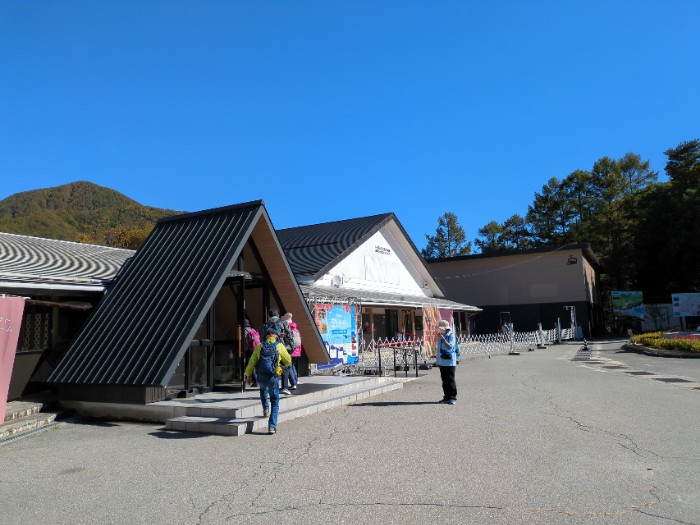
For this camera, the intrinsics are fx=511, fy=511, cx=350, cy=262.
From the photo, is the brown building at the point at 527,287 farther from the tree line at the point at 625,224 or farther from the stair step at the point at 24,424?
the stair step at the point at 24,424

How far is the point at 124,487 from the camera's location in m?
4.88

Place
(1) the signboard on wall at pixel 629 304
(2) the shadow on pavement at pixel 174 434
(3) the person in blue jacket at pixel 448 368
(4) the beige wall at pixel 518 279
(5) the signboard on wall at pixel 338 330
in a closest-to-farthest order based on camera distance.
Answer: (2) the shadow on pavement at pixel 174 434 < (3) the person in blue jacket at pixel 448 368 < (5) the signboard on wall at pixel 338 330 < (4) the beige wall at pixel 518 279 < (1) the signboard on wall at pixel 629 304

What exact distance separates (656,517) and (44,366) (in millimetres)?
10150

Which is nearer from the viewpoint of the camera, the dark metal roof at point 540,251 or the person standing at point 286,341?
the person standing at point 286,341

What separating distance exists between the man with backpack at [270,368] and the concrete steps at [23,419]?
10.8 feet

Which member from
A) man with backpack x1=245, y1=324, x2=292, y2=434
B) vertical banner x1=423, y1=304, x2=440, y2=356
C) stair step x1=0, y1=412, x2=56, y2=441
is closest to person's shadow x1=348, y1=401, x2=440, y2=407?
man with backpack x1=245, y1=324, x2=292, y2=434

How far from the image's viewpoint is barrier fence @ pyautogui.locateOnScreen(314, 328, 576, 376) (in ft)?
49.3

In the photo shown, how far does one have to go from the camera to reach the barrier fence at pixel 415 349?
15028mm

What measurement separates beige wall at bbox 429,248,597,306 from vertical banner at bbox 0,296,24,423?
110ft

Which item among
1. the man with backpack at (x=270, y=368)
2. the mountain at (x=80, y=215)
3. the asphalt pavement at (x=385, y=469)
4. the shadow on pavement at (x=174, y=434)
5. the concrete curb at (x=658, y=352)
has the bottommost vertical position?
the asphalt pavement at (x=385, y=469)

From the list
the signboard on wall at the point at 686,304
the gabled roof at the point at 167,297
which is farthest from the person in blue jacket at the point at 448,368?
the signboard on wall at the point at 686,304

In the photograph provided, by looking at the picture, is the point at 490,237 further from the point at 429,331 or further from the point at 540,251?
the point at 429,331

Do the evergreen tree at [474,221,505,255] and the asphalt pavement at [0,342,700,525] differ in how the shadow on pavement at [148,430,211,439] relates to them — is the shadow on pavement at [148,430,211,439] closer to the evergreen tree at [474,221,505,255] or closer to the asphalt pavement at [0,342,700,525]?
the asphalt pavement at [0,342,700,525]

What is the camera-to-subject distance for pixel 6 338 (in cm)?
715
